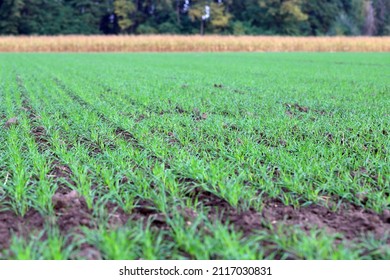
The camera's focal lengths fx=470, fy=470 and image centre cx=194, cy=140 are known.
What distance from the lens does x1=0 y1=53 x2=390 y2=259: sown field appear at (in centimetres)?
220

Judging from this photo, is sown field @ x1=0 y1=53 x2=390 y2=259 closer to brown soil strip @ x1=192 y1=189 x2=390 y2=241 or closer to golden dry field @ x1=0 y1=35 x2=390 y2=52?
brown soil strip @ x1=192 y1=189 x2=390 y2=241

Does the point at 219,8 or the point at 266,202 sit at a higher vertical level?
the point at 219,8

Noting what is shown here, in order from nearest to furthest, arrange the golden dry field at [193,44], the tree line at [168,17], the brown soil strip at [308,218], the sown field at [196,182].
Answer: the sown field at [196,182] → the brown soil strip at [308,218] → the golden dry field at [193,44] → the tree line at [168,17]

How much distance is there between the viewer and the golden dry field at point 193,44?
3228 centimetres

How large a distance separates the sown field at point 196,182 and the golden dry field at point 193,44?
27.5 metres

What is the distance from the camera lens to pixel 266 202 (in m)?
2.78

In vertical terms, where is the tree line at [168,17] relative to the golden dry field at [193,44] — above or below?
above

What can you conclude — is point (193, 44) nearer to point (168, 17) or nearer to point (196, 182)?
point (168, 17)

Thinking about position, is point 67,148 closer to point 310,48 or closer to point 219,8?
point 310,48

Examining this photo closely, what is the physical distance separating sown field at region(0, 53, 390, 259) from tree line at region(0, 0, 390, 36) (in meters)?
43.0

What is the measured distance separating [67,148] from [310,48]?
105ft

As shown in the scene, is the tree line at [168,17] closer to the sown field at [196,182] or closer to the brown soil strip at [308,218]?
the sown field at [196,182]

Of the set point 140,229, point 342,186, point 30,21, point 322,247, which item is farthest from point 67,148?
point 30,21

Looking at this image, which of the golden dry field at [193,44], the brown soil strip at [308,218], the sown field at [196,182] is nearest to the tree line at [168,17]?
the golden dry field at [193,44]
